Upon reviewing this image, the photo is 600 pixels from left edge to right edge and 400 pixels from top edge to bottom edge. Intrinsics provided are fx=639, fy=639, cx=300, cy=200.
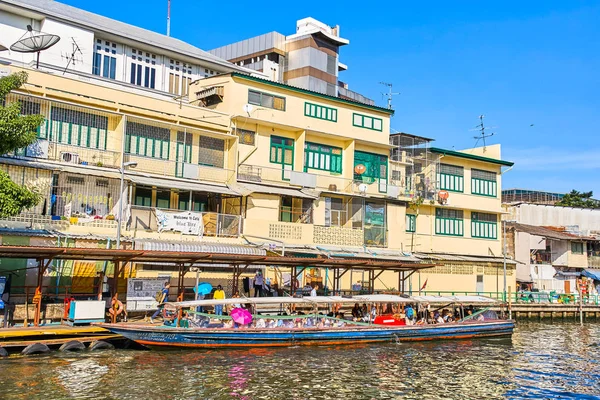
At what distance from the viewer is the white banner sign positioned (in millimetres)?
32250

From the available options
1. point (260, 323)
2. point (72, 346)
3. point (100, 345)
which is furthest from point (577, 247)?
point (72, 346)

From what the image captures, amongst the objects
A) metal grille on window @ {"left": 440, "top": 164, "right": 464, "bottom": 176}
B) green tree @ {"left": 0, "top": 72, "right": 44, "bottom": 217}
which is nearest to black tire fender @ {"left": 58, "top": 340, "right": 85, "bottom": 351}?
green tree @ {"left": 0, "top": 72, "right": 44, "bottom": 217}

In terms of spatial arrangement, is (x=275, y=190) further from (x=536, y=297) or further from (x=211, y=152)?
(x=536, y=297)

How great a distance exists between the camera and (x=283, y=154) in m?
39.9

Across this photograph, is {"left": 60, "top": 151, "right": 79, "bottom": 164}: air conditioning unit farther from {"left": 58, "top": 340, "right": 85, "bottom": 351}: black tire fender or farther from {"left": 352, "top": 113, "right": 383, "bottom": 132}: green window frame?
{"left": 352, "top": 113, "right": 383, "bottom": 132}: green window frame

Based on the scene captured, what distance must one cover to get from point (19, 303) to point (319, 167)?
20.9 metres

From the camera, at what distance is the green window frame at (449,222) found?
4791 centimetres

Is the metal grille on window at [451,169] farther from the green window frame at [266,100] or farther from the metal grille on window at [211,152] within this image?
the metal grille on window at [211,152]

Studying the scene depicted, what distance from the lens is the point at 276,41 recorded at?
63.2 meters

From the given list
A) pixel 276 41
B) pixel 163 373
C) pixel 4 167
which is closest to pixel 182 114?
pixel 4 167

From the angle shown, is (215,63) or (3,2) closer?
(3,2)

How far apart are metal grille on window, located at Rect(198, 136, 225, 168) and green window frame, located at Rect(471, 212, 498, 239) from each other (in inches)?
890

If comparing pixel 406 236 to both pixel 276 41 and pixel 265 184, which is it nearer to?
pixel 265 184

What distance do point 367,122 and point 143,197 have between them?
17.1 meters
